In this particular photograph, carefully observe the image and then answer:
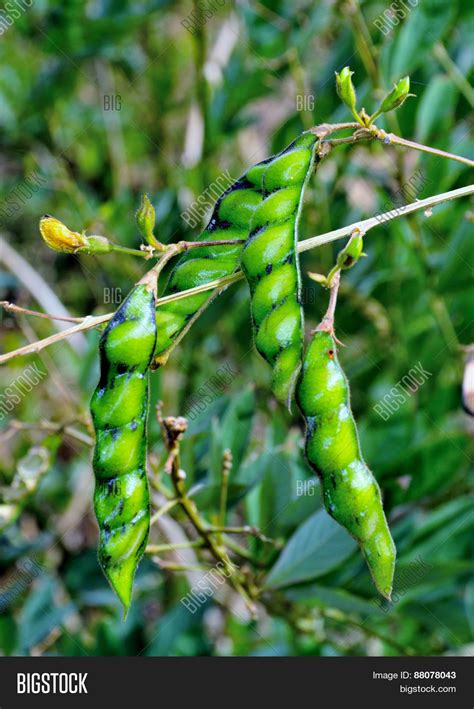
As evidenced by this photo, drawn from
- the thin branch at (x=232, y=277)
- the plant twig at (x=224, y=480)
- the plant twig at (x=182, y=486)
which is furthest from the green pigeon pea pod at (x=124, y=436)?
the plant twig at (x=224, y=480)

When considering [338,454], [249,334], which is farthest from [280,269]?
[249,334]

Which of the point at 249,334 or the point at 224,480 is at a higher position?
the point at 224,480

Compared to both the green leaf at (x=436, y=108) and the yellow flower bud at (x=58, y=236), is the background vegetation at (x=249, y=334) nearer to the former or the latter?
the green leaf at (x=436, y=108)

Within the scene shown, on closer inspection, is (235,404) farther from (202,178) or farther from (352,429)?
(202,178)

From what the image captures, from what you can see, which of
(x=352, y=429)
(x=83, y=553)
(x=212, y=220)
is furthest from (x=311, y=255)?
(x=352, y=429)

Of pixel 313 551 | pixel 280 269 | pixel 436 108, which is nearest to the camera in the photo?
pixel 280 269

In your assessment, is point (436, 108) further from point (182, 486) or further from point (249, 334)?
point (182, 486)
